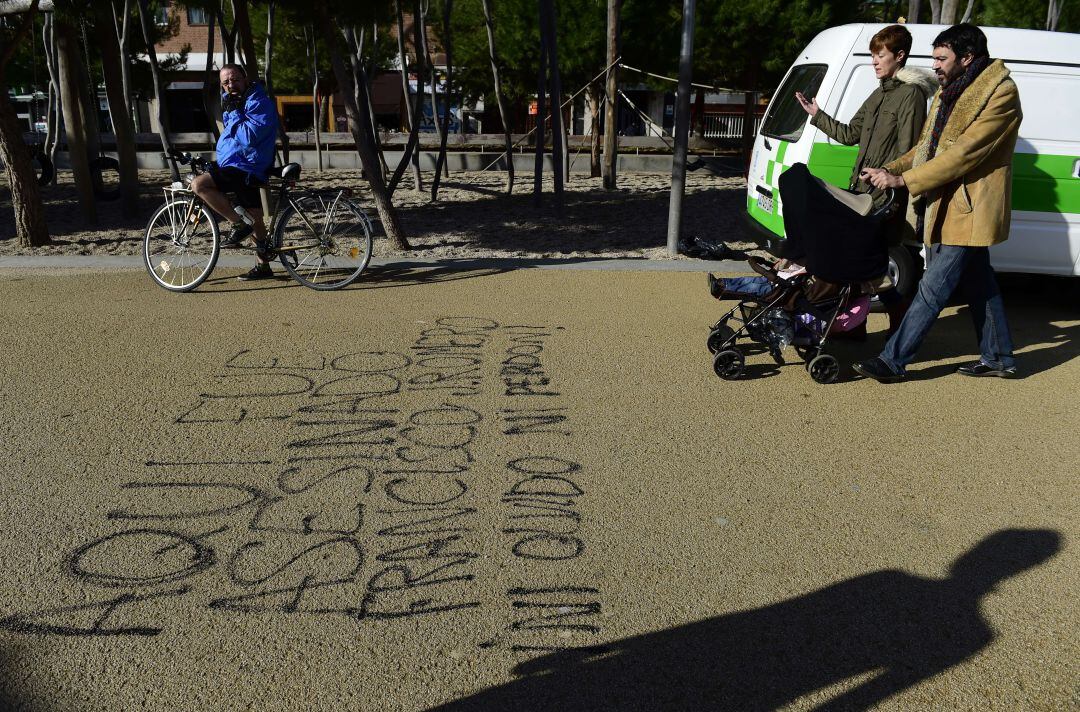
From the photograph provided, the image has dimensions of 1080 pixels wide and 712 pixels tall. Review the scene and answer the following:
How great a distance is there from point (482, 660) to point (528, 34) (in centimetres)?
2051

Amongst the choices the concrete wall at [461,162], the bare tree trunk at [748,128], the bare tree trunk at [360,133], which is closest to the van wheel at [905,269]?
the bare tree trunk at [360,133]

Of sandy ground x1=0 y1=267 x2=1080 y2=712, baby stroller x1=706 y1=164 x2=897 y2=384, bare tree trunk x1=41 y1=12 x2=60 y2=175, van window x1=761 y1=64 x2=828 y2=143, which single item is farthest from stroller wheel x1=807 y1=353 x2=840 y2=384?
bare tree trunk x1=41 y1=12 x2=60 y2=175

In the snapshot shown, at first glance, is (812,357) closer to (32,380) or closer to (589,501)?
(589,501)

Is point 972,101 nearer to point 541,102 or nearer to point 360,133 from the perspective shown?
point 360,133

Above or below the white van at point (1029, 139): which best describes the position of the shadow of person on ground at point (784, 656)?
below

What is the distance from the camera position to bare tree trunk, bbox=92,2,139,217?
34.0 feet

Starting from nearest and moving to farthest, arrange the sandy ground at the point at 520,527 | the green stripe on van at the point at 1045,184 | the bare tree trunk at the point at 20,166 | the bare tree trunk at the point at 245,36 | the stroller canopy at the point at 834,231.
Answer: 1. the sandy ground at the point at 520,527
2. the stroller canopy at the point at 834,231
3. the green stripe on van at the point at 1045,184
4. the bare tree trunk at the point at 20,166
5. the bare tree trunk at the point at 245,36

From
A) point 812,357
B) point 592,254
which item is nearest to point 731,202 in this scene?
point 592,254

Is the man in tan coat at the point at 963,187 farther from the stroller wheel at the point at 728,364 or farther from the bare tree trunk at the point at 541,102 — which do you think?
the bare tree trunk at the point at 541,102

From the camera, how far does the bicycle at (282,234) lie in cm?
704

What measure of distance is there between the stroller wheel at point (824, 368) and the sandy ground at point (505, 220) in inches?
166

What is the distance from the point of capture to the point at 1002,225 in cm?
484

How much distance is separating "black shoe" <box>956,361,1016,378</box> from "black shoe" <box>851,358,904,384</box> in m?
0.49

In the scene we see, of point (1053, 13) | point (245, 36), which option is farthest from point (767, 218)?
point (1053, 13)
